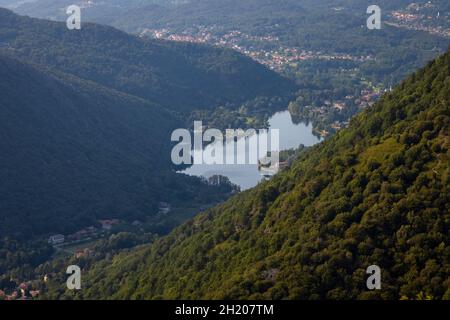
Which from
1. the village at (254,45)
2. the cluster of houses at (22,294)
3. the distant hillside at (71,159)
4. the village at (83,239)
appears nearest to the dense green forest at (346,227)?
the cluster of houses at (22,294)

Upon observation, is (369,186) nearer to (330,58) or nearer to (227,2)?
(330,58)

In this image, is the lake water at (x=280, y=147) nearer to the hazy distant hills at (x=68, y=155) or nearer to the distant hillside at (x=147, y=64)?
the hazy distant hills at (x=68, y=155)

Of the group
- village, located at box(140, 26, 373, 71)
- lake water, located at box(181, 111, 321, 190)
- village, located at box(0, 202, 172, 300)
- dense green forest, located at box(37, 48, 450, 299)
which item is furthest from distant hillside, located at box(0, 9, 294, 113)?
dense green forest, located at box(37, 48, 450, 299)

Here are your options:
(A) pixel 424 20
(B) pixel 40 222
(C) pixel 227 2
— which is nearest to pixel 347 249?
(B) pixel 40 222

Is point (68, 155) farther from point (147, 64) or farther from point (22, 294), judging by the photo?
point (147, 64)

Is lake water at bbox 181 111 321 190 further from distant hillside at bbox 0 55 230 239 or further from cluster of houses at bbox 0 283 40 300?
cluster of houses at bbox 0 283 40 300
